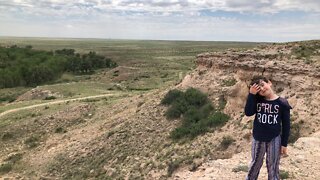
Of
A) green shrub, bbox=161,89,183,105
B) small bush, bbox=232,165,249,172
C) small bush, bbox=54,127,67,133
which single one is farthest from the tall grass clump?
small bush, bbox=54,127,67,133

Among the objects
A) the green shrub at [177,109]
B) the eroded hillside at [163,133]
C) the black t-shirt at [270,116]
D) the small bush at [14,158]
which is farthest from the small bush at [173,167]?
the small bush at [14,158]

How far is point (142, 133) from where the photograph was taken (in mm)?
19141

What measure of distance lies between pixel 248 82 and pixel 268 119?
11.1 metres

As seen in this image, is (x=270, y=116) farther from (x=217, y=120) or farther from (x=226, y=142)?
(x=217, y=120)

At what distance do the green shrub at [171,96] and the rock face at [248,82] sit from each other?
99 cm

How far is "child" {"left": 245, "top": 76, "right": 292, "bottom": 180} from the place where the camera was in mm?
6645

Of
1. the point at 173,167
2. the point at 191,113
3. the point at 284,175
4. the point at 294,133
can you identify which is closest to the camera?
the point at 284,175

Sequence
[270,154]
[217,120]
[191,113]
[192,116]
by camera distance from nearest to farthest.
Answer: [270,154] → [217,120] → [192,116] → [191,113]

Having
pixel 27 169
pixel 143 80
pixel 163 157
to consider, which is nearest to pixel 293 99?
pixel 163 157

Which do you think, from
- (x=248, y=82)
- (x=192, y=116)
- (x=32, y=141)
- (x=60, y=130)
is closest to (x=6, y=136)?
(x=32, y=141)

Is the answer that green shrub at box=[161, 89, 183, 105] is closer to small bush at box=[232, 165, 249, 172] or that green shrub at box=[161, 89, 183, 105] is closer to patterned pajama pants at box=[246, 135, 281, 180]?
small bush at box=[232, 165, 249, 172]

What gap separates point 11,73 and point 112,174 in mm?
45466

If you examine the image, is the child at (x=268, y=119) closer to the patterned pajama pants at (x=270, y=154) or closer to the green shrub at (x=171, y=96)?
the patterned pajama pants at (x=270, y=154)

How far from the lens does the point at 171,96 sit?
21203mm
